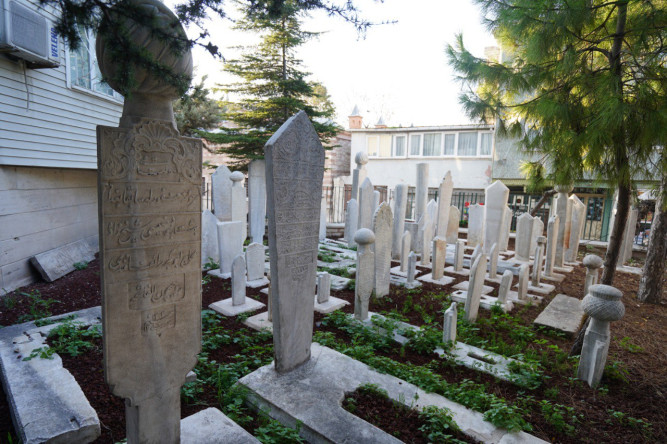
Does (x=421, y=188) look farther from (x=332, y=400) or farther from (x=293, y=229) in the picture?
(x=332, y=400)

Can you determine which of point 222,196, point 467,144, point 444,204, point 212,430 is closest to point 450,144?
point 467,144

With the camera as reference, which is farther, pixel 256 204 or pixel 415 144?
pixel 415 144

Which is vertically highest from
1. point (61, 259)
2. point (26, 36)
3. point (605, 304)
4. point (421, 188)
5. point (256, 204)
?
point (26, 36)

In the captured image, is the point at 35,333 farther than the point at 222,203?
No

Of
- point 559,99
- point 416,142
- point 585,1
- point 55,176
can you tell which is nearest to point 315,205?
point 559,99

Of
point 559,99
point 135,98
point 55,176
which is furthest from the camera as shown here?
point 55,176

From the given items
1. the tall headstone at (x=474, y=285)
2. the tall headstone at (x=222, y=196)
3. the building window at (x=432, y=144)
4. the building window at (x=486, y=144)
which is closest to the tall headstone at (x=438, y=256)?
the tall headstone at (x=474, y=285)

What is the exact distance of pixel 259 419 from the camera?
2785 mm

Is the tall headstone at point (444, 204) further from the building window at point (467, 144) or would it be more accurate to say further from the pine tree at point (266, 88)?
the building window at point (467, 144)

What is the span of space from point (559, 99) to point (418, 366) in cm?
317

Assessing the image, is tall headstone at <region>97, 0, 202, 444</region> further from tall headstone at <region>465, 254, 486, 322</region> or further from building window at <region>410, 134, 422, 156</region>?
building window at <region>410, 134, 422, 156</region>

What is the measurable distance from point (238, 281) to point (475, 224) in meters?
→ 7.87

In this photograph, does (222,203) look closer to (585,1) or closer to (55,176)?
(55,176)

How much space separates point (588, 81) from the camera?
11.6ft
